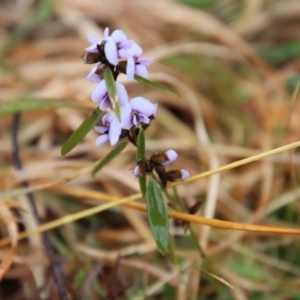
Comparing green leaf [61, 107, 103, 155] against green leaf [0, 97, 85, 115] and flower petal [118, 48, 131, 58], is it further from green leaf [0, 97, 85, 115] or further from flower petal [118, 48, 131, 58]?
green leaf [0, 97, 85, 115]

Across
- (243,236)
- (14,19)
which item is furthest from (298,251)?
(14,19)

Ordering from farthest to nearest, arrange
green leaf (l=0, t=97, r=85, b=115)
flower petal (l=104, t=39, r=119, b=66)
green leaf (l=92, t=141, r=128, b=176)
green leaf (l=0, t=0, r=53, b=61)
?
green leaf (l=0, t=0, r=53, b=61) < green leaf (l=0, t=97, r=85, b=115) < green leaf (l=92, t=141, r=128, b=176) < flower petal (l=104, t=39, r=119, b=66)

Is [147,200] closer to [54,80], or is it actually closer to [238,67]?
→ [54,80]

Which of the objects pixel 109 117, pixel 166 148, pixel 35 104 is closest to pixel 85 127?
pixel 109 117

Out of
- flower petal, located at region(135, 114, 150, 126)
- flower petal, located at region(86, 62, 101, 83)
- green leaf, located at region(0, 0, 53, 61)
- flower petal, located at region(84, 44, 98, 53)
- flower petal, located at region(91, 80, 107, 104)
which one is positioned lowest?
flower petal, located at region(135, 114, 150, 126)

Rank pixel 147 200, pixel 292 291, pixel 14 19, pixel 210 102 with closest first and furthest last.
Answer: pixel 147 200 → pixel 292 291 → pixel 210 102 → pixel 14 19

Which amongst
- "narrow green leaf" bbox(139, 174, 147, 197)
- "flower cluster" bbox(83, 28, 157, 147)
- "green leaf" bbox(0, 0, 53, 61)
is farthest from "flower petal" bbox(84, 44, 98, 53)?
"green leaf" bbox(0, 0, 53, 61)
